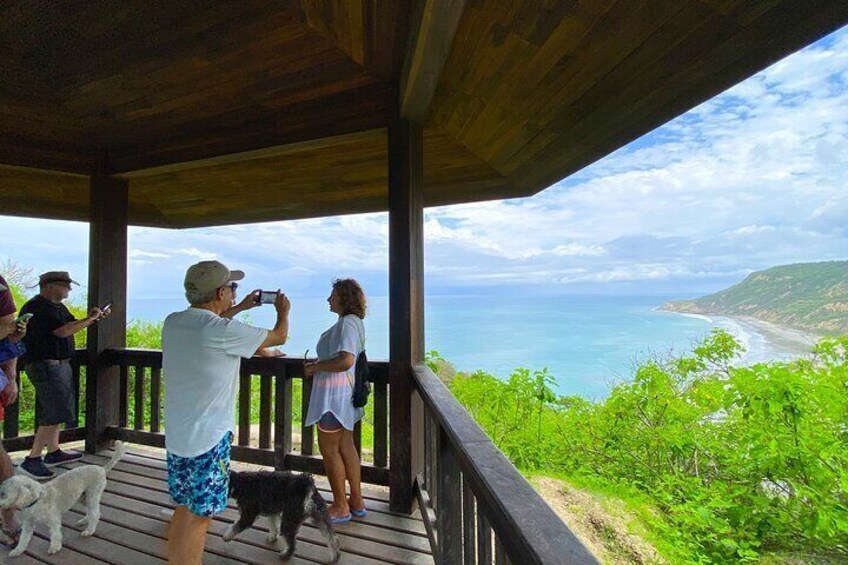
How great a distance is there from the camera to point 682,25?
163 cm

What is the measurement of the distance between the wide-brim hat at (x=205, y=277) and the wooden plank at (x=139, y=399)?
2.55m

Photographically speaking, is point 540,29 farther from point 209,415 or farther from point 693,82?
point 209,415

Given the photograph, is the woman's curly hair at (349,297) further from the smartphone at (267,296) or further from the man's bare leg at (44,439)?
the man's bare leg at (44,439)

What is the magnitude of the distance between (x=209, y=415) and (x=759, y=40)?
2492 mm

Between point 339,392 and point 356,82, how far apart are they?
6.28 feet

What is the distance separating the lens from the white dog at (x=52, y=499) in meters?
1.92

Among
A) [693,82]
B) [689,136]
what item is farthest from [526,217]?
[693,82]

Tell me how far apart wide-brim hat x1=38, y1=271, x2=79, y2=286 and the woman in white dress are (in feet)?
6.61

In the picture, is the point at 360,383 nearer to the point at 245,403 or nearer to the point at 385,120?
the point at 245,403

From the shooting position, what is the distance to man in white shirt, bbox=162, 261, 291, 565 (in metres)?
1.52

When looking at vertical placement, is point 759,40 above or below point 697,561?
above

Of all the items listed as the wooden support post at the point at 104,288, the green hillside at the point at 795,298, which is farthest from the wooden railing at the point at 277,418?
the green hillside at the point at 795,298

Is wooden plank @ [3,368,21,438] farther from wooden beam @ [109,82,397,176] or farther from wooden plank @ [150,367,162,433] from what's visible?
wooden beam @ [109,82,397,176]

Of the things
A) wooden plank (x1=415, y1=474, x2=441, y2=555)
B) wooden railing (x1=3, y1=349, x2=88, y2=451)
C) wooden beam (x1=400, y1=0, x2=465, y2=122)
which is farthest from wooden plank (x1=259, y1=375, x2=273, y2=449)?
wooden beam (x1=400, y1=0, x2=465, y2=122)
